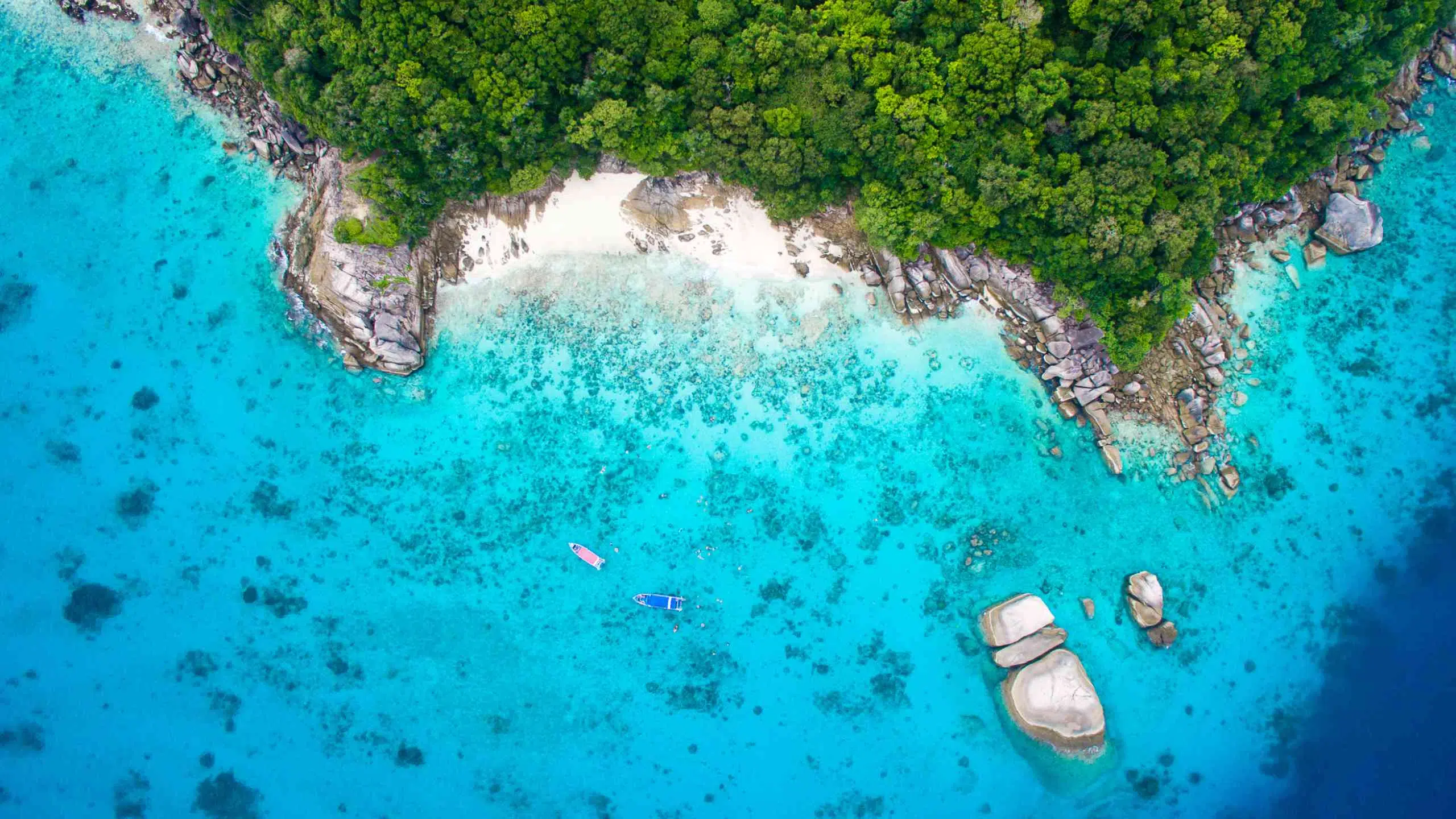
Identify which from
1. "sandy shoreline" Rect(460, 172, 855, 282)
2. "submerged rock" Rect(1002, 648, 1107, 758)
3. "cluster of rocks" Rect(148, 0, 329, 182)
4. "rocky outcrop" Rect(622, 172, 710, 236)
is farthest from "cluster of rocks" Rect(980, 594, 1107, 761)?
"cluster of rocks" Rect(148, 0, 329, 182)

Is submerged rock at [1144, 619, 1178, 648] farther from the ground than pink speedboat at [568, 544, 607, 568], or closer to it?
closer to it

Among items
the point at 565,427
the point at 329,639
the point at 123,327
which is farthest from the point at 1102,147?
the point at 123,327

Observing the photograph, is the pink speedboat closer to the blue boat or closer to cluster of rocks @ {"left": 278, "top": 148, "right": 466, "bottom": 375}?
the blue boat

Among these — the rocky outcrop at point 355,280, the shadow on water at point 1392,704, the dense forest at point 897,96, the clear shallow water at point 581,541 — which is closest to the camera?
the dense forest at point 897,96

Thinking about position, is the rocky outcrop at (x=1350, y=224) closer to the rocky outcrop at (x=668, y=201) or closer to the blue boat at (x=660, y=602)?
the rocky outcrop at (x=668, y=201)

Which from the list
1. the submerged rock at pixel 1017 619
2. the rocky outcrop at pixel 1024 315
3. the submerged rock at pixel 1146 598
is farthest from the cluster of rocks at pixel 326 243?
the submerged rock at pixel 1146 598

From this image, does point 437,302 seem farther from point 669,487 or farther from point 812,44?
point 812,44
